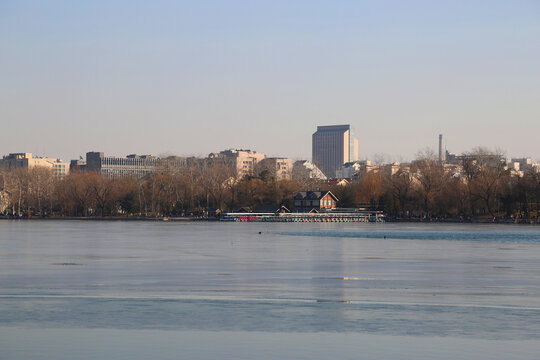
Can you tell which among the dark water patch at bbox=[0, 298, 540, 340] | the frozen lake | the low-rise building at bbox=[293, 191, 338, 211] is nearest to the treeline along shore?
the low-rise building at bbox=[293, 191, 338, 211]

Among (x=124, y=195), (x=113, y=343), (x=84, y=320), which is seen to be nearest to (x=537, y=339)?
(x=113, y=343)

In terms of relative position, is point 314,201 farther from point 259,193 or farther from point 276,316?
point 276,316

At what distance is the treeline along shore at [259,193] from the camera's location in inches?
4633

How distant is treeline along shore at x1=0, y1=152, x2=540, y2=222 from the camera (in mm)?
117688

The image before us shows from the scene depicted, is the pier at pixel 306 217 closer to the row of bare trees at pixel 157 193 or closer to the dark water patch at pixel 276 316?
the row of bare trees at pixel 157 193

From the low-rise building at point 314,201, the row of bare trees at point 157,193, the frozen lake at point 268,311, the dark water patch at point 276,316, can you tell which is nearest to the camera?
the frozen lake at point 268,311

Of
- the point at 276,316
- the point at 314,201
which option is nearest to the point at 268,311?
the point at 276,316

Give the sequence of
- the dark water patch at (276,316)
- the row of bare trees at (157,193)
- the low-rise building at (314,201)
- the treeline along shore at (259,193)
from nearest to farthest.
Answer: the dark water patch at (276,316) < the treeline along shore at (259,193) < the row of bare trees at (157,193) < the low-rise building at (314,201)

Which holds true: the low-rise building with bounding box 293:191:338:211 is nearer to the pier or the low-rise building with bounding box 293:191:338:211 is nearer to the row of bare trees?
the row of bare trees

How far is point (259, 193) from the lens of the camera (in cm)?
14100

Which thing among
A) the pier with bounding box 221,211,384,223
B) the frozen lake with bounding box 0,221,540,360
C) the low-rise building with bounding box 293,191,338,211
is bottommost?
the frozen lake with bounding box 0,221,540,360

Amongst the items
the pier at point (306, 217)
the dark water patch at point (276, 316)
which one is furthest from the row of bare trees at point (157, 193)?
the dark water patch at point (276, 316)

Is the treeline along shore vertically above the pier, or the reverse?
the treeline along shore

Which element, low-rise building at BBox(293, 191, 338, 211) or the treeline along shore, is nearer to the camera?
the treeline along shore
